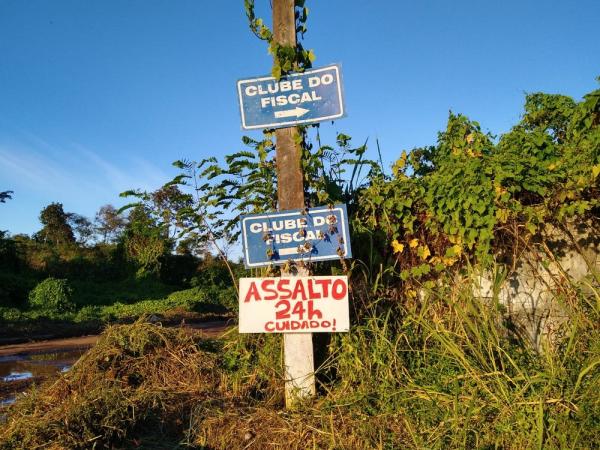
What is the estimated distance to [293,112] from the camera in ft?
12.4

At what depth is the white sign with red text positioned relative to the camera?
354cm

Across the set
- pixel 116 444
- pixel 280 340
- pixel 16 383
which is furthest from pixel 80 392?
pixel 16 383

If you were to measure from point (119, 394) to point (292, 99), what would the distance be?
2495 mm

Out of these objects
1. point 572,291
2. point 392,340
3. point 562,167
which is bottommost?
point 392,340

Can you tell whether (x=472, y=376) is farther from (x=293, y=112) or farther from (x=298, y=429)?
(x=293, y=112)

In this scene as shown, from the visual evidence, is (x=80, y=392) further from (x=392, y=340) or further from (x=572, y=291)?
(x=572, y=291)

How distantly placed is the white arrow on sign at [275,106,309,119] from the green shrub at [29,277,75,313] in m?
15.9

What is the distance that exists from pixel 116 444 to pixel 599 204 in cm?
393

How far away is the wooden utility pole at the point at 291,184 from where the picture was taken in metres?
3.62

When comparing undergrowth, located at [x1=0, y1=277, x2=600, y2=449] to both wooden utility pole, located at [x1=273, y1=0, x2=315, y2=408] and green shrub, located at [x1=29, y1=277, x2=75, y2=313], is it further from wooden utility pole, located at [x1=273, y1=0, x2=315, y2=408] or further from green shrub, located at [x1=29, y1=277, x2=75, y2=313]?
green shrub, located at [x1=29, y1=277, x2=75, y2=313]

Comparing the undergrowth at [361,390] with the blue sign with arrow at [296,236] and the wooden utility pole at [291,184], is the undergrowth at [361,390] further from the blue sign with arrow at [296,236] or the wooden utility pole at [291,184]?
the blue sign with arrow at [296,236]

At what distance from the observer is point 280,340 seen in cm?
399

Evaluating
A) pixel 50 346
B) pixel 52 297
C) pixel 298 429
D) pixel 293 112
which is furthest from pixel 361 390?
pixel 52 297

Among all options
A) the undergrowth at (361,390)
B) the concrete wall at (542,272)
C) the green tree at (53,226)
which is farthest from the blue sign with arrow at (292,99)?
the green tree at (53,226)
